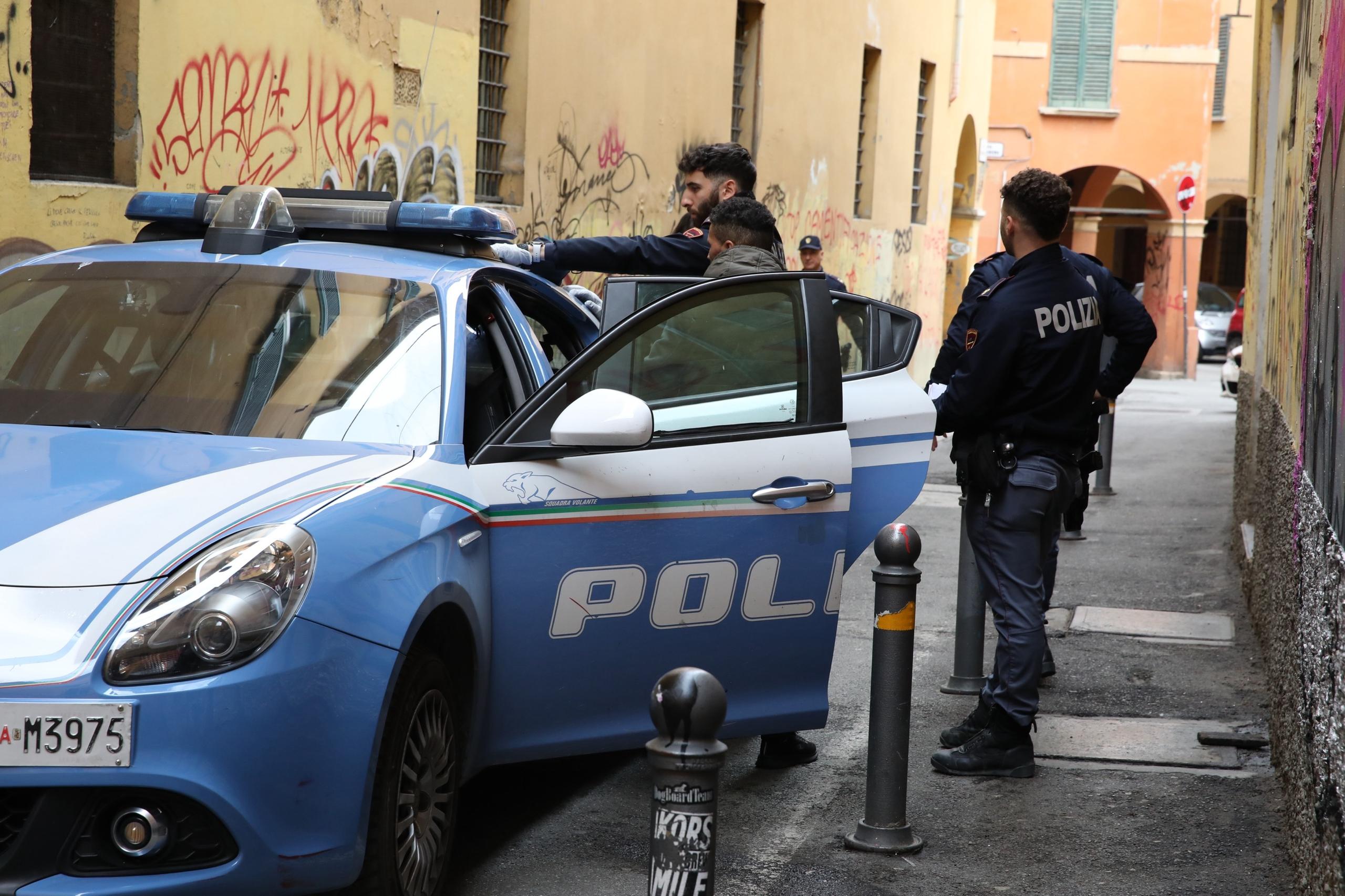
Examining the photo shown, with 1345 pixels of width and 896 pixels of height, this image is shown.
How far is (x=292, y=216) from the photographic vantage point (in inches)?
188

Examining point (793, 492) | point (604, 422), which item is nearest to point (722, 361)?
point (793, 492)

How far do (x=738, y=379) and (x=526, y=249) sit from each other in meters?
1.25

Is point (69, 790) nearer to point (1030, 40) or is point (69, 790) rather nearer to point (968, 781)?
point (968, 781)

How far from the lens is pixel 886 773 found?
427 cm

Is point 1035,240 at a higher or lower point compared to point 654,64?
lower

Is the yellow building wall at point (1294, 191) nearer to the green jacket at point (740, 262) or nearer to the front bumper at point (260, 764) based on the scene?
the green jacket at point (740, 262)

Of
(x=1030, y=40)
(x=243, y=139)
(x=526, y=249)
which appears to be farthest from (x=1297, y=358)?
(x=1030, y=40)

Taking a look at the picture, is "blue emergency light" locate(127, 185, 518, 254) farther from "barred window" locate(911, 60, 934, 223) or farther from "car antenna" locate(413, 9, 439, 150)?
"barred window" locate(911, 60, 934, 223)

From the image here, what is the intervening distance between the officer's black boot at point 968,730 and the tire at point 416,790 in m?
2.20

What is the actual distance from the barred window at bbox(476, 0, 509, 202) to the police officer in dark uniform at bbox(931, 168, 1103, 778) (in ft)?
19.1

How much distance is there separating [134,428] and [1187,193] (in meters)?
28.5

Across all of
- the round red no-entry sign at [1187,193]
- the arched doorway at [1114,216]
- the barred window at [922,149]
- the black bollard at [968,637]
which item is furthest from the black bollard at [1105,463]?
the arched doorway at [1114,216]

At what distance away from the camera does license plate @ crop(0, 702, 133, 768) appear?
9.16 ft

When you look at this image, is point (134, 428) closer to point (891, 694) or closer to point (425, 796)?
point (425, 796)
